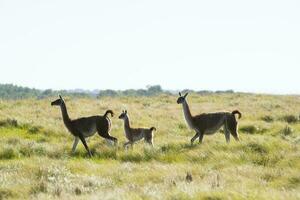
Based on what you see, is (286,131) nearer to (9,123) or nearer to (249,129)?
(249,129)

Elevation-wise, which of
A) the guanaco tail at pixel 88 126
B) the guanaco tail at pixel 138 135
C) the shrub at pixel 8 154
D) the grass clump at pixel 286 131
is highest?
the guanaco tail at pixel 88 126

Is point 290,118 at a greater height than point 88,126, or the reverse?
point 88,126

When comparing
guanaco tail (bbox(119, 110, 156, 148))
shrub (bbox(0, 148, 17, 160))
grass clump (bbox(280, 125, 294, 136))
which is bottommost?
shrub (bbox(0, 148, 17, 160))

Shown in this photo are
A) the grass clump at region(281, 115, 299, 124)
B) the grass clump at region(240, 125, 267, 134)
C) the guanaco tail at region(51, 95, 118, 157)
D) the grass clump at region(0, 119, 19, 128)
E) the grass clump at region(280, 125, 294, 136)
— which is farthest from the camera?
the grass clump at region(281, 115, 299, 124)

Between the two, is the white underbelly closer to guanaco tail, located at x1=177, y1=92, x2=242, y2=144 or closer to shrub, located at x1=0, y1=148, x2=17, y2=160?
shrub, located at x1=0, y1=148, x2=17, y2=160

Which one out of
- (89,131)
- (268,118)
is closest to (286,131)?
(268,118)

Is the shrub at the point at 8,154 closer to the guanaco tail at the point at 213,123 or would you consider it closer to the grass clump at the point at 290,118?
the guanaco tail at the point at 213,123

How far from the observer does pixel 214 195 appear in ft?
29.4

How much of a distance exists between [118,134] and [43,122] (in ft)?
12.4

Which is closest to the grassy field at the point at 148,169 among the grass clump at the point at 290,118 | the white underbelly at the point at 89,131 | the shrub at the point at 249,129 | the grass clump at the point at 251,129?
the white underbelly at the point at 89,131

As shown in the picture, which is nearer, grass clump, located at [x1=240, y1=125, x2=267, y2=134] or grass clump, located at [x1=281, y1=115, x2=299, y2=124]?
grass clump, located at [x1=240, y1=125, x2=267, y2=134]

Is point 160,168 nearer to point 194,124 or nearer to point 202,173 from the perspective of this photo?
point 202,173

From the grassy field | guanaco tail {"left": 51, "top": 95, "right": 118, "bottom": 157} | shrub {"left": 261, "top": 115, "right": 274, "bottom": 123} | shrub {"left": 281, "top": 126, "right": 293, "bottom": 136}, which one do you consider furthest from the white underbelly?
shrub {"left": 261, "top": 115, "right": 274, "bottom": 123}

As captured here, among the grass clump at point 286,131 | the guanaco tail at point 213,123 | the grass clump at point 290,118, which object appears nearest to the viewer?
the guanaco tail at point 213,123
